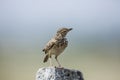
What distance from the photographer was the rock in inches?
211

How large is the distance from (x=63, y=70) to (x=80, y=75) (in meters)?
0.18

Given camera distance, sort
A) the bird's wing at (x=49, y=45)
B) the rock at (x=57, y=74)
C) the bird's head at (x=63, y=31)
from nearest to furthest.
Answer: the rock at (x=57, y=74) → the bird's wing at (x=49, y=45) → the bird's head at (x=63, y=31)

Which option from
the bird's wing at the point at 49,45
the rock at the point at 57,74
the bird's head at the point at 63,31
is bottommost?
the rock at the point at 57,74

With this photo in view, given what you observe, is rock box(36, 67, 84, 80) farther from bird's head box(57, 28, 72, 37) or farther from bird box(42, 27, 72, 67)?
bird's head box(57, 28, 72, 37)

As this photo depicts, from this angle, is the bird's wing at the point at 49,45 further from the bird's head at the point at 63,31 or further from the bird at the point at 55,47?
the bird's head at the point at 63,31

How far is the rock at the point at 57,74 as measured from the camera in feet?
17.5

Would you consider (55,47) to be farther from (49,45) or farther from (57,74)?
(57,74)

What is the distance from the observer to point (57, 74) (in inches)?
211

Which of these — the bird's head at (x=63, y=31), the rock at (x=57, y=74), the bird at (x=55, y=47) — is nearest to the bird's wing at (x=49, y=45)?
the bird at (x=55, y=47)

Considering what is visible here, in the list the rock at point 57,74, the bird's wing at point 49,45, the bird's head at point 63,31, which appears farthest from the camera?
the bird's head at point 63,31

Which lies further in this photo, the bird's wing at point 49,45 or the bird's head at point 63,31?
the bird's head at point 63,31

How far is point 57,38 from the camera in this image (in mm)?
7105

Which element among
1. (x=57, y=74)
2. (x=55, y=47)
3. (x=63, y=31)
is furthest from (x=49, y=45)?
(x=57, y=74)

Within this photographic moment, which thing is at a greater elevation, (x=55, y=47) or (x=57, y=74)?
(x=55, y=47)
